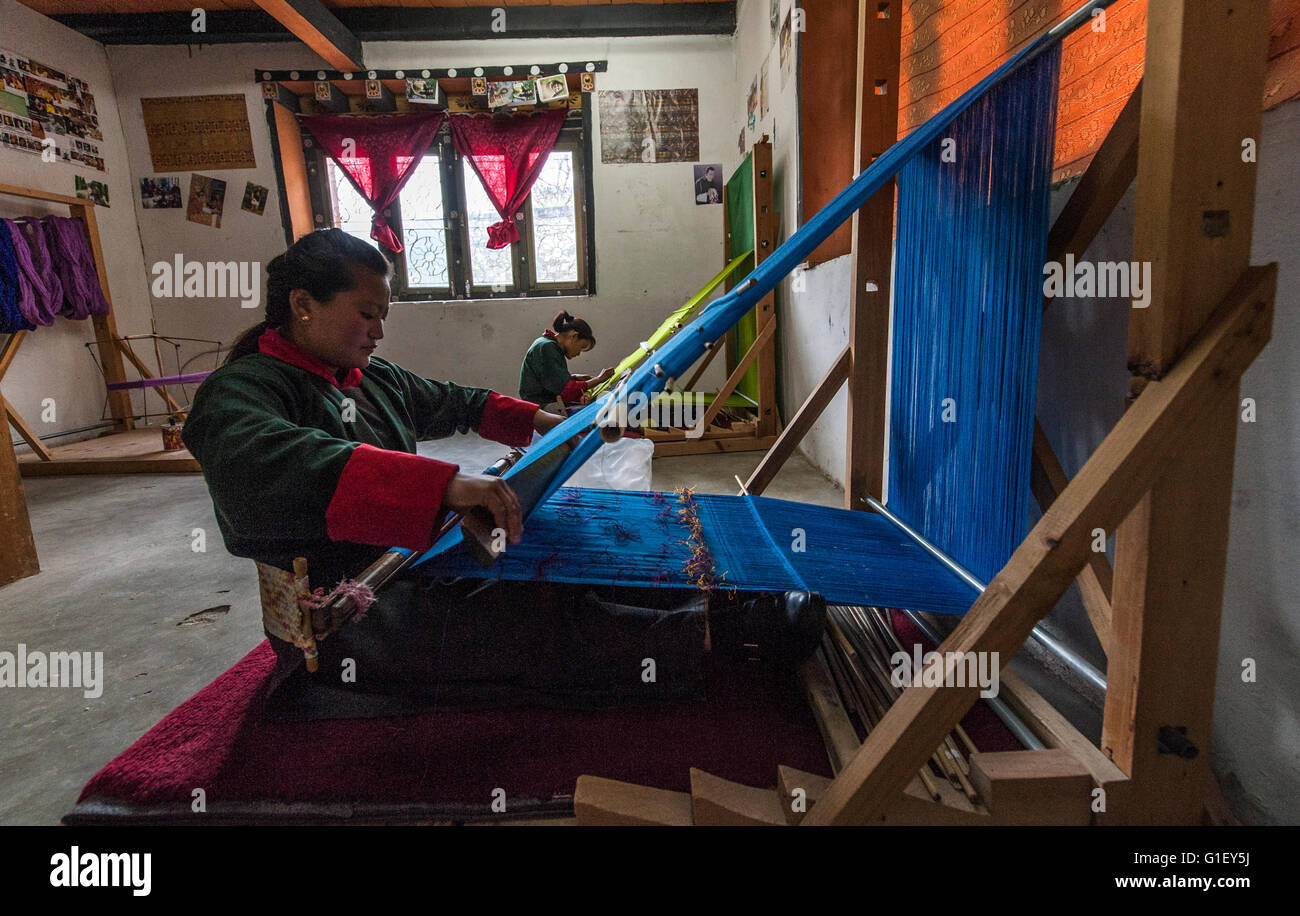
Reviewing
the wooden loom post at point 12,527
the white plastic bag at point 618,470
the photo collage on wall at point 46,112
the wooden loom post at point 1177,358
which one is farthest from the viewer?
the photo collage on wall at point 46,112

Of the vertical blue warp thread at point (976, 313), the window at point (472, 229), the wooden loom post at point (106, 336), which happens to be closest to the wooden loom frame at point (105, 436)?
the wooden loom post at point (106, 336)

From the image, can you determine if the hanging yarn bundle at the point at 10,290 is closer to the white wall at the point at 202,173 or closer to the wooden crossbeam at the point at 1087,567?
the white wall at the point at 202,173

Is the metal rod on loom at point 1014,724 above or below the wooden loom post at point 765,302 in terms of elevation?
below

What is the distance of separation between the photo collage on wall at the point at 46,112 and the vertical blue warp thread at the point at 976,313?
20.2 ft

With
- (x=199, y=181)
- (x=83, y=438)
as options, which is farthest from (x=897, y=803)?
(x=199, y=181)

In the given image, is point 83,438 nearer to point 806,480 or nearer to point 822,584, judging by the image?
point 806,480

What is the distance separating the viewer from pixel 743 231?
14.8 ft

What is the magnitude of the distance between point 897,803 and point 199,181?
6.89 metres

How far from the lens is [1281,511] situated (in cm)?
82

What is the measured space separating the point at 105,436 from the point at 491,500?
5.90 meters

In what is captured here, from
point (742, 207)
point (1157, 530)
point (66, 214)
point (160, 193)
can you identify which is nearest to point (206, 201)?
point (160, 193)

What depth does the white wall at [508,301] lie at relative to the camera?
5.34 m
